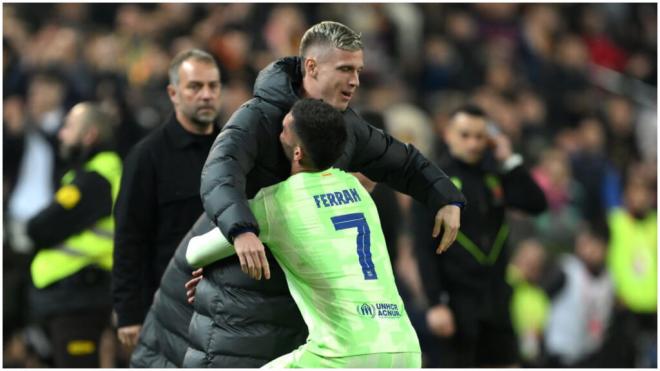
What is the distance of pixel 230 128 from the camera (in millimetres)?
5320

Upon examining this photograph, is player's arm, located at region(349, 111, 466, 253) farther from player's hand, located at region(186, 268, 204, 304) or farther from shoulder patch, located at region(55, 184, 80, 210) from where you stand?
shoulder patch, located at region(55, 184, 80, 210)

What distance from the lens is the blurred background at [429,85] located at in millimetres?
10766

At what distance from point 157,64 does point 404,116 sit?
87.9 inches

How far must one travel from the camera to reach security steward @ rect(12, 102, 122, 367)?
7.66m

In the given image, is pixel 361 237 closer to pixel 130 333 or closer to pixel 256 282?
pixel 256 282

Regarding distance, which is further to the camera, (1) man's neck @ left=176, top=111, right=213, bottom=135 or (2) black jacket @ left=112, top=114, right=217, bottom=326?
(1) man's neck @ left=176, top=111, right=213, bottom=135

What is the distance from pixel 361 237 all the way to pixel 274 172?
51cm

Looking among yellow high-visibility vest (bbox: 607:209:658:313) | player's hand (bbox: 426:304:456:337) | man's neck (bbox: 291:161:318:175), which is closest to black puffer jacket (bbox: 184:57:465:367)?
man's neck (bbox: 291:161:318:175)

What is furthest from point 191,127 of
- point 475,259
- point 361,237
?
point 475,259

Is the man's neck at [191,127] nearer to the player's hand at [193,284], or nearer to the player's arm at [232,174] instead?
the player's hand at [193,284]

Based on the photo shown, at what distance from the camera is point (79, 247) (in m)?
7.75

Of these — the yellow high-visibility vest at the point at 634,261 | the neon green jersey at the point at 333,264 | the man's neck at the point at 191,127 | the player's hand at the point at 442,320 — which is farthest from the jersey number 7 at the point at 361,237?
the yellow high-visibility vest at the point at 634,261

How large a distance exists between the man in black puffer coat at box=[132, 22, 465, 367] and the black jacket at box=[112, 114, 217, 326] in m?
1.02

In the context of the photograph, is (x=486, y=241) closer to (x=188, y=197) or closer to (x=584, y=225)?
(x=188, y=197)
